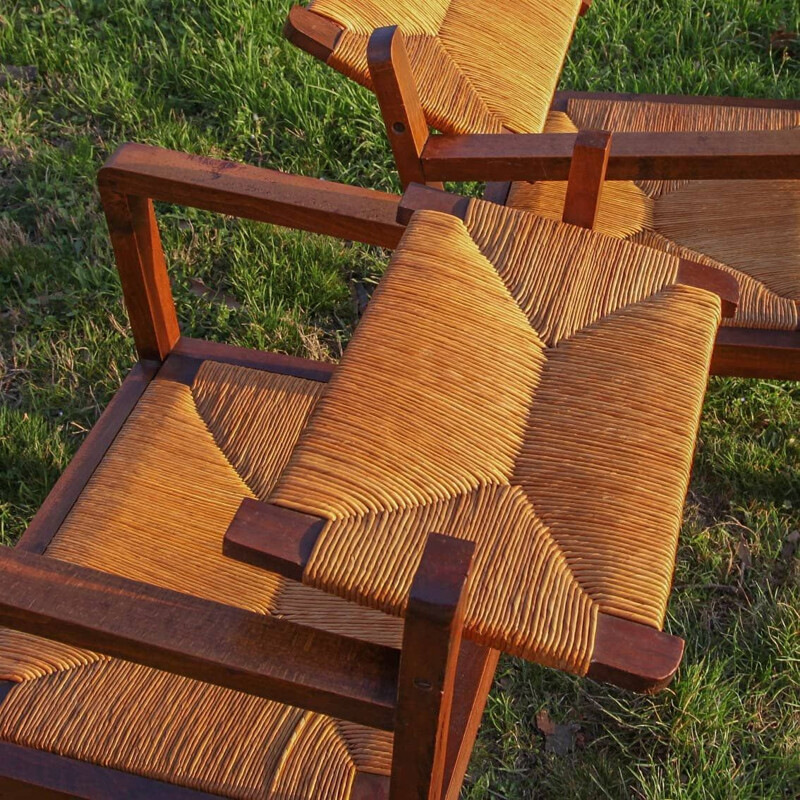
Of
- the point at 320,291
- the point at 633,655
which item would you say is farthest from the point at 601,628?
the point at 320,291

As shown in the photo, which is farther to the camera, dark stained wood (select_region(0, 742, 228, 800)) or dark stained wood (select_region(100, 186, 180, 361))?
dark stained wood (select_region(100, 186, 180, 361))

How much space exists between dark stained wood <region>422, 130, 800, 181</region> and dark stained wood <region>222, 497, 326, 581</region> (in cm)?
68

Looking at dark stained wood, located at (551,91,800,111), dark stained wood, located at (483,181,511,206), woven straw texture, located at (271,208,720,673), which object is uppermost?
woven straw texture, located at (271,208,720,673)

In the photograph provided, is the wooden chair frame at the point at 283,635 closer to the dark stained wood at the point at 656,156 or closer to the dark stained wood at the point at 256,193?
the dark stained wood at the point at 256,193

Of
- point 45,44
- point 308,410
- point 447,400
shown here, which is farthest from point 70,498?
point 45,44

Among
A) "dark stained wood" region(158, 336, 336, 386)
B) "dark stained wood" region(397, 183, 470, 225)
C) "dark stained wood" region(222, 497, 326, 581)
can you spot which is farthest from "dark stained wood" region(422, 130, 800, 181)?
"dark stained wood" region(222, 497, 326, 581)

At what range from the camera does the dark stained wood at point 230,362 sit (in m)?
1.65

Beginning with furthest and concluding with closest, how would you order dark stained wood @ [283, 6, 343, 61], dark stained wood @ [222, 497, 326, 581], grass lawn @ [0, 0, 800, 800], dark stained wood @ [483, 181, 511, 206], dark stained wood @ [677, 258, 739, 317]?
1. dark stained wood @ [483, 181, 511, 206]
2. grass lawn @ [0, 0, 800, 800]
3. dark stained wood @ [283, 6, 343, 61]
4. dark stained wood @ [677, 258, 739, 317]
5. dark stained wood @ [222, 497, 326, 581]

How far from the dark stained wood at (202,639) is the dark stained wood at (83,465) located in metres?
0.49

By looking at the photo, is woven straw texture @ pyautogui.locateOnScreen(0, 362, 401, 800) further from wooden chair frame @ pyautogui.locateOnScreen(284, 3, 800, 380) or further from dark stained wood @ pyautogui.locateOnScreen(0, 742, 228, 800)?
wooden chair frame @ pyautogui.locateOnScreen(284, 3, 800, 380)

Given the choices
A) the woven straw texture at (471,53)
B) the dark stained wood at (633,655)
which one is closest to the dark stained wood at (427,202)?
the woven straw texture at (471,53)

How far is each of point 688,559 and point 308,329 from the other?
94cm

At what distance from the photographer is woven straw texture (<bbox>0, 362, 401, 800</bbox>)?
1174 millimetres

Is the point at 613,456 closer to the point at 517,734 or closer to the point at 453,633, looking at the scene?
the point at 453,633
